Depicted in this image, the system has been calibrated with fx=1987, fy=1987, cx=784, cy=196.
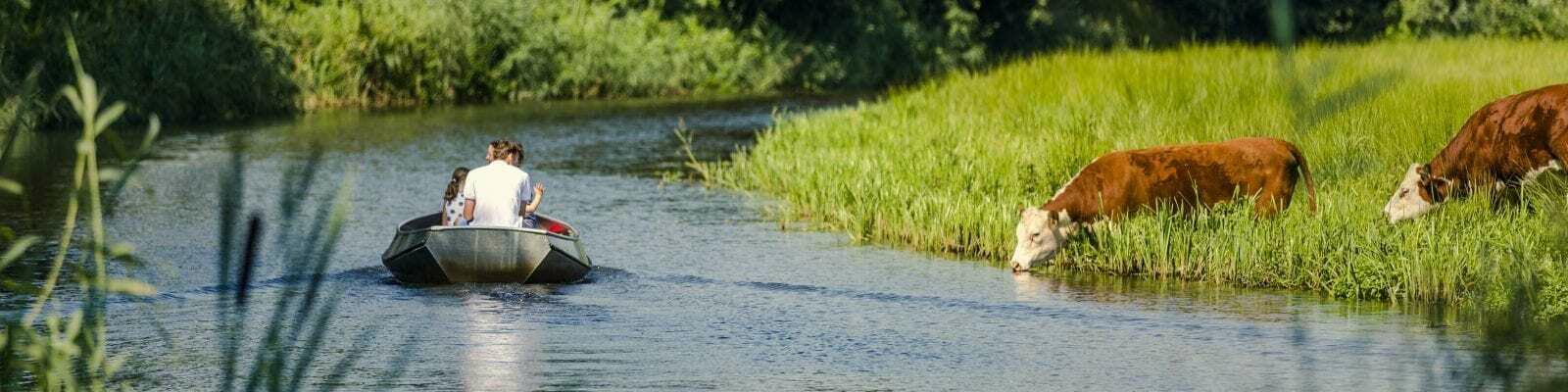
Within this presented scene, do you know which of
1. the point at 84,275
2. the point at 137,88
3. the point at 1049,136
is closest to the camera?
the point at 84,275

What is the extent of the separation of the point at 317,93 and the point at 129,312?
24.9 meters

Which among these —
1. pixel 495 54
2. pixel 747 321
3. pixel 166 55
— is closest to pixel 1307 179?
pixel 747 321

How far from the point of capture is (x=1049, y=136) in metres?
19.4

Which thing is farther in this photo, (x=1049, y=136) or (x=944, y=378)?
(x=1049, y=136)

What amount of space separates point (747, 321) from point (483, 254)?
2225 millimetres

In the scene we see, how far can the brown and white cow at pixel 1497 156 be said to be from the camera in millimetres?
13203

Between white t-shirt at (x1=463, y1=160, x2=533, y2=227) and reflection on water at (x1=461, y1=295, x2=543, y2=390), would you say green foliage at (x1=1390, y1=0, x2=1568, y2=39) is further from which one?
reflection on water at (x1=461, y1=295, x2=543, y2=390)

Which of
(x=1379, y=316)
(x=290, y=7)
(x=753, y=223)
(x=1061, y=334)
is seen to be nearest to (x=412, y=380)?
(x=1061, y=334)

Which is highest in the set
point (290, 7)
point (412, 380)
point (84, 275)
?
point (290, 7)

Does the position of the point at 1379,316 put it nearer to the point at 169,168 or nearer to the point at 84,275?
the point at 84,275

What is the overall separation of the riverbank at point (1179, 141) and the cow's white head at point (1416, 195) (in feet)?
0.48

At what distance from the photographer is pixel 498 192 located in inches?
549

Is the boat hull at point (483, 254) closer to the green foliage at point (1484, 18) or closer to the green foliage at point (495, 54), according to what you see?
the green foliage at point (495, 54)

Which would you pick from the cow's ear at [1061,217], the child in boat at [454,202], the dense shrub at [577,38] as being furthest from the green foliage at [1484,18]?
the child in boat at [454,202]
